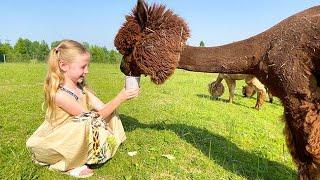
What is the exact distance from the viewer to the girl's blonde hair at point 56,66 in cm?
470

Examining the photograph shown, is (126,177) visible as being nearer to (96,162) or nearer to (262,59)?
(96,162)

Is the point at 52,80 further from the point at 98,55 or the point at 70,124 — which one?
the point at 98,55

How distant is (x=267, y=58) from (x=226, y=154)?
76.4 inches

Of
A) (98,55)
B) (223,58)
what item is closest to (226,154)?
(223,58)

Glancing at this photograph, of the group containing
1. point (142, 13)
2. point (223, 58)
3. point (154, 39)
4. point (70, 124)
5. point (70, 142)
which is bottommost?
point (70, 142)

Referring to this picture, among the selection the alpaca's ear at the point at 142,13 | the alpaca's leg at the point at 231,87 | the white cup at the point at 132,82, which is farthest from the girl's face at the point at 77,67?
the alpaca's leg at the point at 231,87

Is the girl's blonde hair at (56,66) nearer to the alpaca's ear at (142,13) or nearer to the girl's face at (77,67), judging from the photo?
the girl's face at (77,67)

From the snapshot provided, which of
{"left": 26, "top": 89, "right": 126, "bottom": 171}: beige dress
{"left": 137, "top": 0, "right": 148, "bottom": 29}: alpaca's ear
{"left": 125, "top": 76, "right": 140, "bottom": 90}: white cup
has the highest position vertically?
{"left": 137, "top": 0, "right": 148, "bottom": 29}: alpaca's ear

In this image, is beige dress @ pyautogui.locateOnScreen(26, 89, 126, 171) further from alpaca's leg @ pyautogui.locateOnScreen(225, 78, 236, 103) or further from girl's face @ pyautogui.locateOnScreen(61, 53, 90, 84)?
alpaca's leg @ pyautogui.locateOnScreen(225, 78, 236, 103)

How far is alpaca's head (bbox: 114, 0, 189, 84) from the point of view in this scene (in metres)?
4.27

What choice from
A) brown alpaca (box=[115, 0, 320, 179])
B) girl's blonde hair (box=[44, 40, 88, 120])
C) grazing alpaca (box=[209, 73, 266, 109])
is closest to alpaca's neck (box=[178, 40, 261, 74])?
brown alpaca (box=[115, 0, 320, 179])

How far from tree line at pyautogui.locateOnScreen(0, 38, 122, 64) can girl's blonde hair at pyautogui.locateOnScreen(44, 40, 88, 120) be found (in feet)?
154

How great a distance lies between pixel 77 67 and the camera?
479cm

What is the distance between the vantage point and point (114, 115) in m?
5.29
